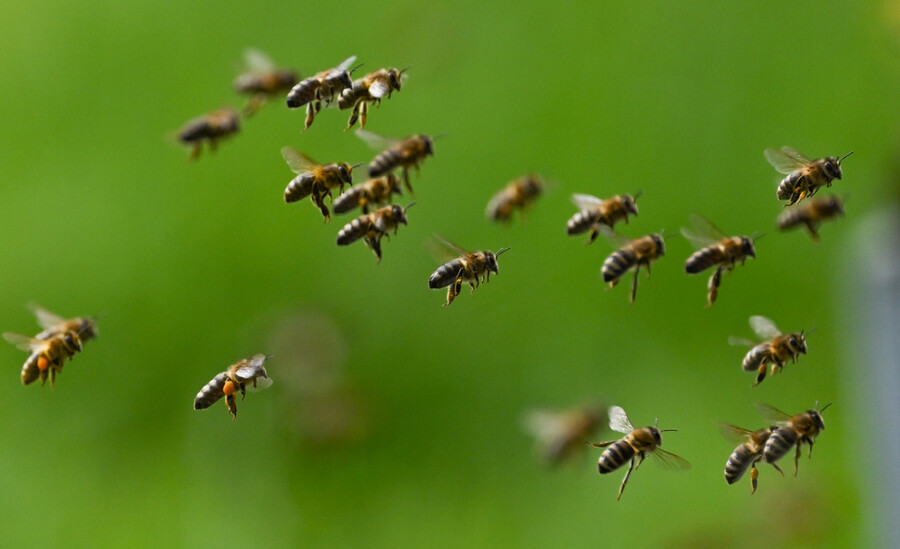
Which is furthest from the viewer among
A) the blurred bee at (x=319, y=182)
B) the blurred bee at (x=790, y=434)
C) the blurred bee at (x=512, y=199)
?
the blurred bee at (x=512, y=199)

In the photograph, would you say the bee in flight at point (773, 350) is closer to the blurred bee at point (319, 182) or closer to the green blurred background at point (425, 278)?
the blurred bee at point (319, 182)

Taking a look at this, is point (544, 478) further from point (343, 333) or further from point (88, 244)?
point (88, 244)

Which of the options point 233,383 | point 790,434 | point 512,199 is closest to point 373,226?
point 233,383

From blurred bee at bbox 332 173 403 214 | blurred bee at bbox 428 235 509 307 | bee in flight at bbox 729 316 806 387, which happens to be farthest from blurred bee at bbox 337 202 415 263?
bee in flight at bbox 729 316 806 387

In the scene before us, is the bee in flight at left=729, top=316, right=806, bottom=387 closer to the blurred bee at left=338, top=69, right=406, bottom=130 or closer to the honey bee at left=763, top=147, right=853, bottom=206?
the honey bee at left=763, top=147, right=853, bottom=206

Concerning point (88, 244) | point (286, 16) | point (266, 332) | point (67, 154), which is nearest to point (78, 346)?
point (266, 332)

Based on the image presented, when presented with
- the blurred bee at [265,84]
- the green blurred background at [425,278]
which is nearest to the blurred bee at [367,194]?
the blurred bee at [265,84]

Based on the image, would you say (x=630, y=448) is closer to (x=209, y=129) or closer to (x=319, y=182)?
(x=319, y=182)
